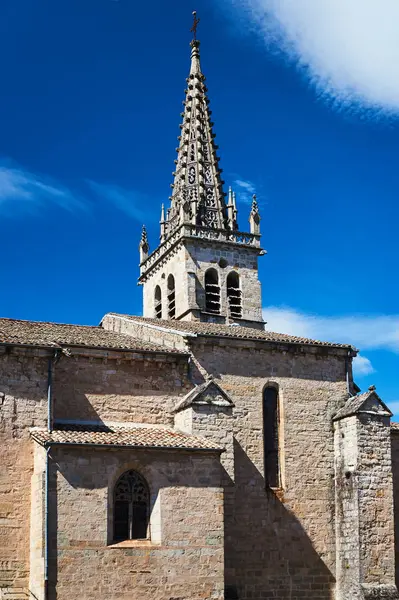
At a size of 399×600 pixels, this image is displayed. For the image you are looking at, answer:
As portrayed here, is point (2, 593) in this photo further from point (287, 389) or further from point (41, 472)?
point (287, 389)

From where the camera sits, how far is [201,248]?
43.0 meters

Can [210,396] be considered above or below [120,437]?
above

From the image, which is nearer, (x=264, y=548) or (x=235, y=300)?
(x=264, y=548)

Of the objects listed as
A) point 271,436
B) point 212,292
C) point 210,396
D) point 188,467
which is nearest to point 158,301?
point 212,292

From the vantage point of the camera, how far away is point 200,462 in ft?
70.3

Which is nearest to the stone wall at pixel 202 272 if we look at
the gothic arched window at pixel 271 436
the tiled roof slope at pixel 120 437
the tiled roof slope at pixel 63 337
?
the tiled roof slope at pixel 63 337

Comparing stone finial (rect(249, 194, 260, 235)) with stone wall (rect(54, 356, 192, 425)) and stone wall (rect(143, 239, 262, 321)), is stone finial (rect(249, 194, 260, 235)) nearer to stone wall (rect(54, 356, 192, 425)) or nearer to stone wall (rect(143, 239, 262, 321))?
stone wall (rect(143, 239, 262, 321))

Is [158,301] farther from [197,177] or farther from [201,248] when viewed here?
[197,177]

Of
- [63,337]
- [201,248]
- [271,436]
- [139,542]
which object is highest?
[201,248]

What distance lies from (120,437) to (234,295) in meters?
22.7

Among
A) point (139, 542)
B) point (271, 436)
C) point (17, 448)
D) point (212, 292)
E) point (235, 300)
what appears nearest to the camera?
point (139, 542)

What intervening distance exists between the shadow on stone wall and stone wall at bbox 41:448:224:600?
2597 mm

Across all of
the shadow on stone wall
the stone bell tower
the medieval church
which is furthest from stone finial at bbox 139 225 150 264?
the shadow on stone wall

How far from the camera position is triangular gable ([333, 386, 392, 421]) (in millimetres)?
25328
